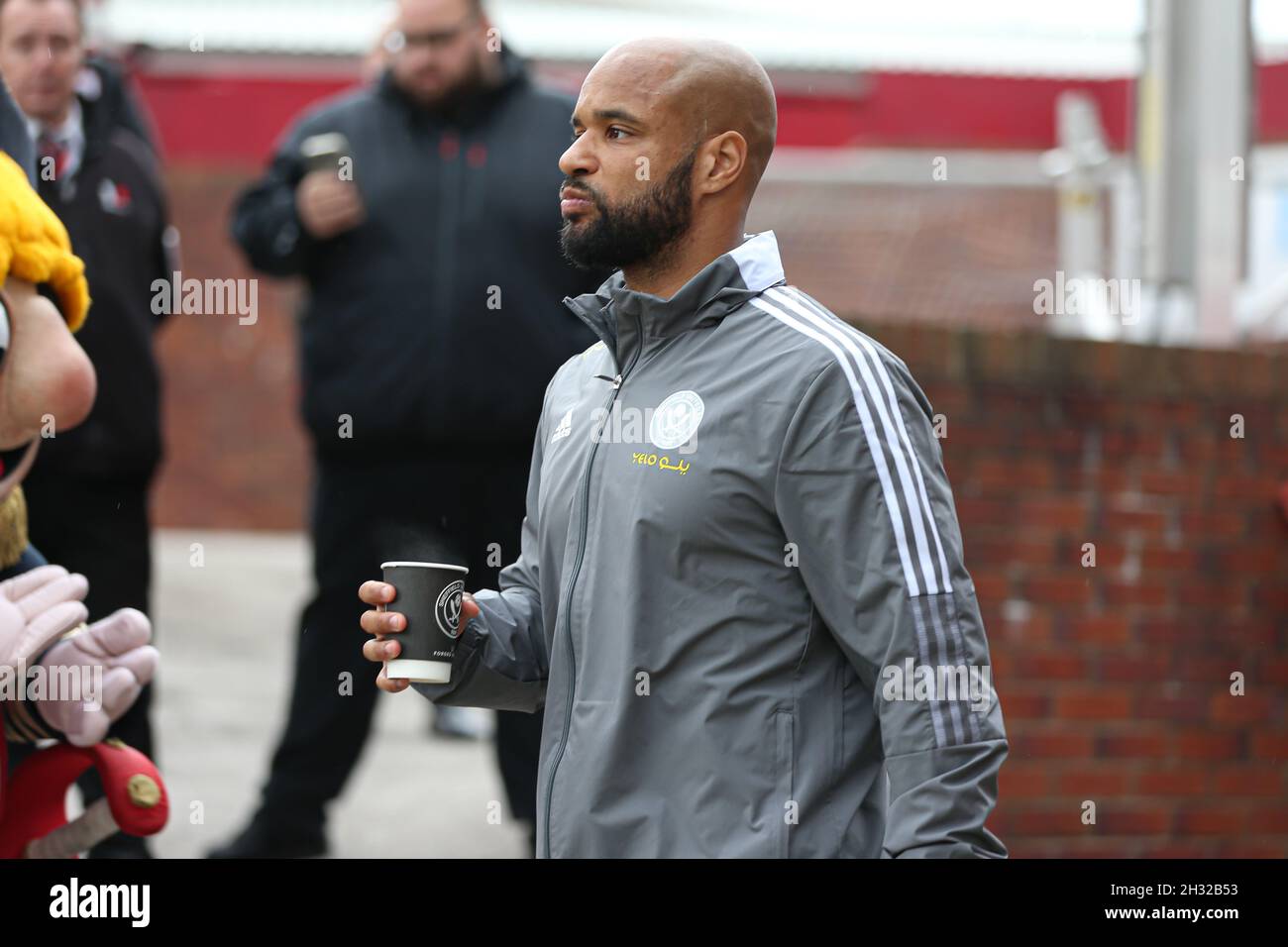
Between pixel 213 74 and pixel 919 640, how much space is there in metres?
12.2

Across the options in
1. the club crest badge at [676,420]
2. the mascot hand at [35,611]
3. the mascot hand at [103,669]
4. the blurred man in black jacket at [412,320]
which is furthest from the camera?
the blurred man in black jacket at [412,320]

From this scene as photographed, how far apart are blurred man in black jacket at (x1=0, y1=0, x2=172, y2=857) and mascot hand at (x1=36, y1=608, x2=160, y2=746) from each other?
108 centimetres

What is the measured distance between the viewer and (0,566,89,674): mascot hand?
9.48 feet

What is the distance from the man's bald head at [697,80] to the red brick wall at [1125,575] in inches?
78.2

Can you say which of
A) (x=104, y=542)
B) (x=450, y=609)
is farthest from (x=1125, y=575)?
(x=450, y=609)

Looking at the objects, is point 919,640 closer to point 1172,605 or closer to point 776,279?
point 776,279

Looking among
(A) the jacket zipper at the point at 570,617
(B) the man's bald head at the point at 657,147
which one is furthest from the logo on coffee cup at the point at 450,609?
(B) the man's bald head at the point at 657,147

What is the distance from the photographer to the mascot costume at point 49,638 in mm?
2988

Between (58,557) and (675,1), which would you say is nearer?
(58,557)

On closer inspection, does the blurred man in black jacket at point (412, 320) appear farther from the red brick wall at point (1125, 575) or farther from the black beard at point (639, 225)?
the black beard at point (639, 225)

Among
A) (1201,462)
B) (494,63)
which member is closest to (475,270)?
(494,63)

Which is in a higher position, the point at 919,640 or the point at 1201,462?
the point at 1201,462

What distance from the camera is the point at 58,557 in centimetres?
430
